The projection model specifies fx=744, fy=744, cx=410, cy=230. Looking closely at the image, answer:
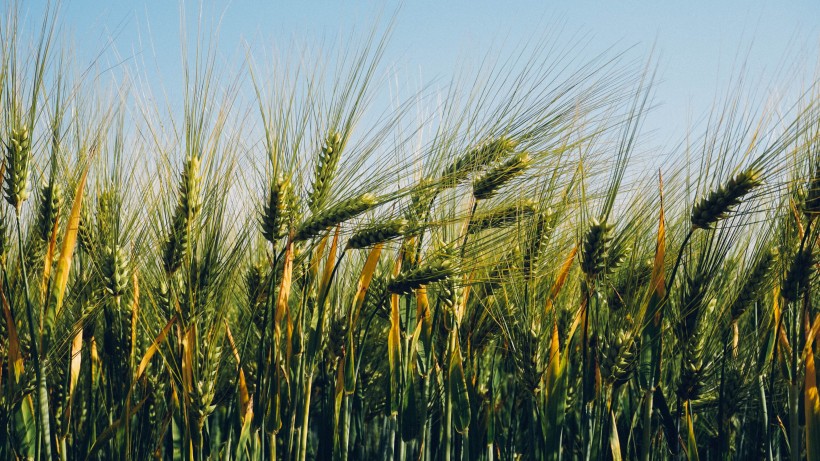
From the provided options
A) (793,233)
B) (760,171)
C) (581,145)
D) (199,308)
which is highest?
(581,145)

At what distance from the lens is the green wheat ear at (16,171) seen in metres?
1.60

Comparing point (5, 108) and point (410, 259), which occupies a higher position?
point (5, 108)

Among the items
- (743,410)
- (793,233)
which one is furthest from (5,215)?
(743,410)

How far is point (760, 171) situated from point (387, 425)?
4.24ft

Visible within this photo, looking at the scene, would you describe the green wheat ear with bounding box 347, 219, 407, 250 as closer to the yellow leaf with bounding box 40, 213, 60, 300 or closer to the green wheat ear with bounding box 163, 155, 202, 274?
the green wheat ear with bounding box 163, 155, 202, 274

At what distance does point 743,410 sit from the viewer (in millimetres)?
2414

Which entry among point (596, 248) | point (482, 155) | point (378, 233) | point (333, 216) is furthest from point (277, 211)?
point (596, 248)

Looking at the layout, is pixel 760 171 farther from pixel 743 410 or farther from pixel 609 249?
pixel 743 410

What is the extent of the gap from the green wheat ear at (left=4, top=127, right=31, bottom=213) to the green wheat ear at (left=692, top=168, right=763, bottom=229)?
59.8 inches

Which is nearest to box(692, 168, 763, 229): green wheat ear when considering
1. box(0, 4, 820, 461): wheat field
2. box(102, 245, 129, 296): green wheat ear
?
box(0, 4, 820, 461): wheat field

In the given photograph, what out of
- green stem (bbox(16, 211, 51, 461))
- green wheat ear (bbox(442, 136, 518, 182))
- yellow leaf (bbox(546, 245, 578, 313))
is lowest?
green stem (bbox(16, 211, 51, 461))

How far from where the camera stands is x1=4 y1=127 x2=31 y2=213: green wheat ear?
1.60 m

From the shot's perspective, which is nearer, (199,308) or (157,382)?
(199,308)

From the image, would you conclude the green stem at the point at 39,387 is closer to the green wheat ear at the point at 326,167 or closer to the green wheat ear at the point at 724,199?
the green wheat ear at the point at 326,167
